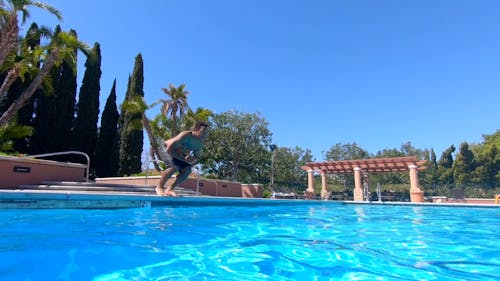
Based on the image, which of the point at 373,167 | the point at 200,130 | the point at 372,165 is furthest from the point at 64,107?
the point at 373,167

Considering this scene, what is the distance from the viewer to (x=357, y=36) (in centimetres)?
1938

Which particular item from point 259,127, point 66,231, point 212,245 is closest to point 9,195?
point 66,231

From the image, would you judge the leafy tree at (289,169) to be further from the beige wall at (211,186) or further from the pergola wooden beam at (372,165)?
the beige wall at (211,186)

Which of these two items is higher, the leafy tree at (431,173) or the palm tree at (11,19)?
the palm tree at (11,19)

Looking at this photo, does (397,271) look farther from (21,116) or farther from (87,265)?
(21,116)

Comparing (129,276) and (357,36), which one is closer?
(129,276)

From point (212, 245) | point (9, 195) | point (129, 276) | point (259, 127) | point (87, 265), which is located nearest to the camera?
point (129, 276)

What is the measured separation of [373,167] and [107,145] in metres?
19.3

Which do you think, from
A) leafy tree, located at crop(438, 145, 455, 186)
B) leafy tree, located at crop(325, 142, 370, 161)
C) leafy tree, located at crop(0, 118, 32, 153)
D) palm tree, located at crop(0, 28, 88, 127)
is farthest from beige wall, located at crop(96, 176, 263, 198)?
leafy tree, located at crop(438, 145, 455, 186)

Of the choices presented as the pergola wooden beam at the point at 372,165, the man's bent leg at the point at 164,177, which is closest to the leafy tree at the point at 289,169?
the pergola wooden beam at the point at 372,165

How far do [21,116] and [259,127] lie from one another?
21303mm

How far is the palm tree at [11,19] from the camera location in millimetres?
11984

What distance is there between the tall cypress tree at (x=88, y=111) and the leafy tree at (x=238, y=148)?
11.9 m

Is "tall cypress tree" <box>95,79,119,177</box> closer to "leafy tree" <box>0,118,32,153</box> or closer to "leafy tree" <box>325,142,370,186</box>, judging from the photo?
"leafy tree" <box>0,118,32,153</box>
